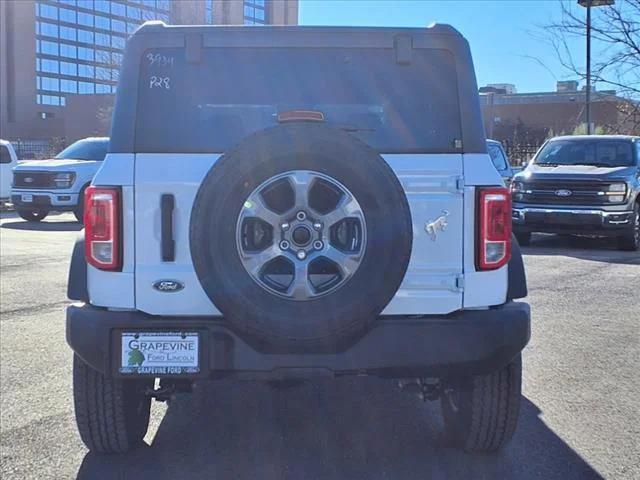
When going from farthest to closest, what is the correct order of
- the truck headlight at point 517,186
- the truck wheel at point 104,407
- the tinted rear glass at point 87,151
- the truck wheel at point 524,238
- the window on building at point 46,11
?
the window on building at point 46,11
the tinted rear glass at point 87,151
the truck wheel at point 524,238
the truck headlight at point 517,186
the truck wheel at point 104,407

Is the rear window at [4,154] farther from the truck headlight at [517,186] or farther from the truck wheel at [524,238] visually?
the truck wheel at [524,238]

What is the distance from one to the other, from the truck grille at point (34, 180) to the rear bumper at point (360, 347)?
13.7 meters

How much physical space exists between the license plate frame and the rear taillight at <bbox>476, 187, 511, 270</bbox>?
1.31 metres

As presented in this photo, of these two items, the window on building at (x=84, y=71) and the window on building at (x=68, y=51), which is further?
the window on building at (x=84, y=71)

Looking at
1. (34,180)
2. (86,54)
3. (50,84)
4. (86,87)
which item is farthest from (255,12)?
(34,180)

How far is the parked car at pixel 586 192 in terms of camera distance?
11.7m

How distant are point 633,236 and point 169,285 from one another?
34.0 feet

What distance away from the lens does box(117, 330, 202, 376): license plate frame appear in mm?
3232

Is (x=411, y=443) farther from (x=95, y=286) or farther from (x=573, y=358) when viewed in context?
(x=573, y=358)

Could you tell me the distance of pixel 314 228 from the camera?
3135 millimetres

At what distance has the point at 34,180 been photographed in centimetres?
1625

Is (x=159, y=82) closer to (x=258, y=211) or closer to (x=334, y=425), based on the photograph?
(x=258, y=211)

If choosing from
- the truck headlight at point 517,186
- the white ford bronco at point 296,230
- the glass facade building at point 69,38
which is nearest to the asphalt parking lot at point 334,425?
the white ford bronco at point 296,230

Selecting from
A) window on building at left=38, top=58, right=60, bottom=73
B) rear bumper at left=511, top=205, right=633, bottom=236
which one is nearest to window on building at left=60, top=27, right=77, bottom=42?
window on building at left=38, top=58, right=60, bottom=73
